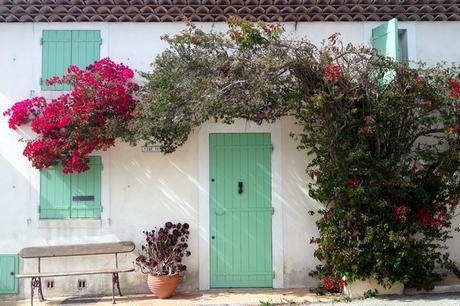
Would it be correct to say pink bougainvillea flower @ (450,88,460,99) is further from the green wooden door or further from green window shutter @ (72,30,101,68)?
green window shutter @ (72,30,101,68)

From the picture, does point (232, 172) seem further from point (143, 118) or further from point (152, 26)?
point (152, 26)

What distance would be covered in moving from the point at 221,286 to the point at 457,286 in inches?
134

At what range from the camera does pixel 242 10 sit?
23.3ft

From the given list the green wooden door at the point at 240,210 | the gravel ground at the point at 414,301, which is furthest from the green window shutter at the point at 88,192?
the gravel ground at the point at 414,301

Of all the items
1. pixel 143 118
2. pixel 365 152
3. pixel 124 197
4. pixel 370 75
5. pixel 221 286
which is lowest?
pixel 221 286

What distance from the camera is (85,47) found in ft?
23.2

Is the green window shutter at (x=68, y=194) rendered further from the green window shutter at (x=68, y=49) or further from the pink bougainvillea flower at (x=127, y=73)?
the green window shutter at (x=68, y=49)

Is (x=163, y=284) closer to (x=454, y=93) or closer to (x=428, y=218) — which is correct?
(x=428, y=218)

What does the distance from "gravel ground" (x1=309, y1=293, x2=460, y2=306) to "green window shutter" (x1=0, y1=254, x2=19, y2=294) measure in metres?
4.45

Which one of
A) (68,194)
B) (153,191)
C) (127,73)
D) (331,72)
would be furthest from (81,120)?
(331,72)

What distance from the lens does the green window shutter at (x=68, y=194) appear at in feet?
22.7

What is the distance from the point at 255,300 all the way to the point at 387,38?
4262mm

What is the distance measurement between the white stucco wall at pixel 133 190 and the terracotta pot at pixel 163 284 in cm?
42

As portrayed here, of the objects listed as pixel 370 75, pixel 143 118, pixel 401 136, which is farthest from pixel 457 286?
pixel 143 118
